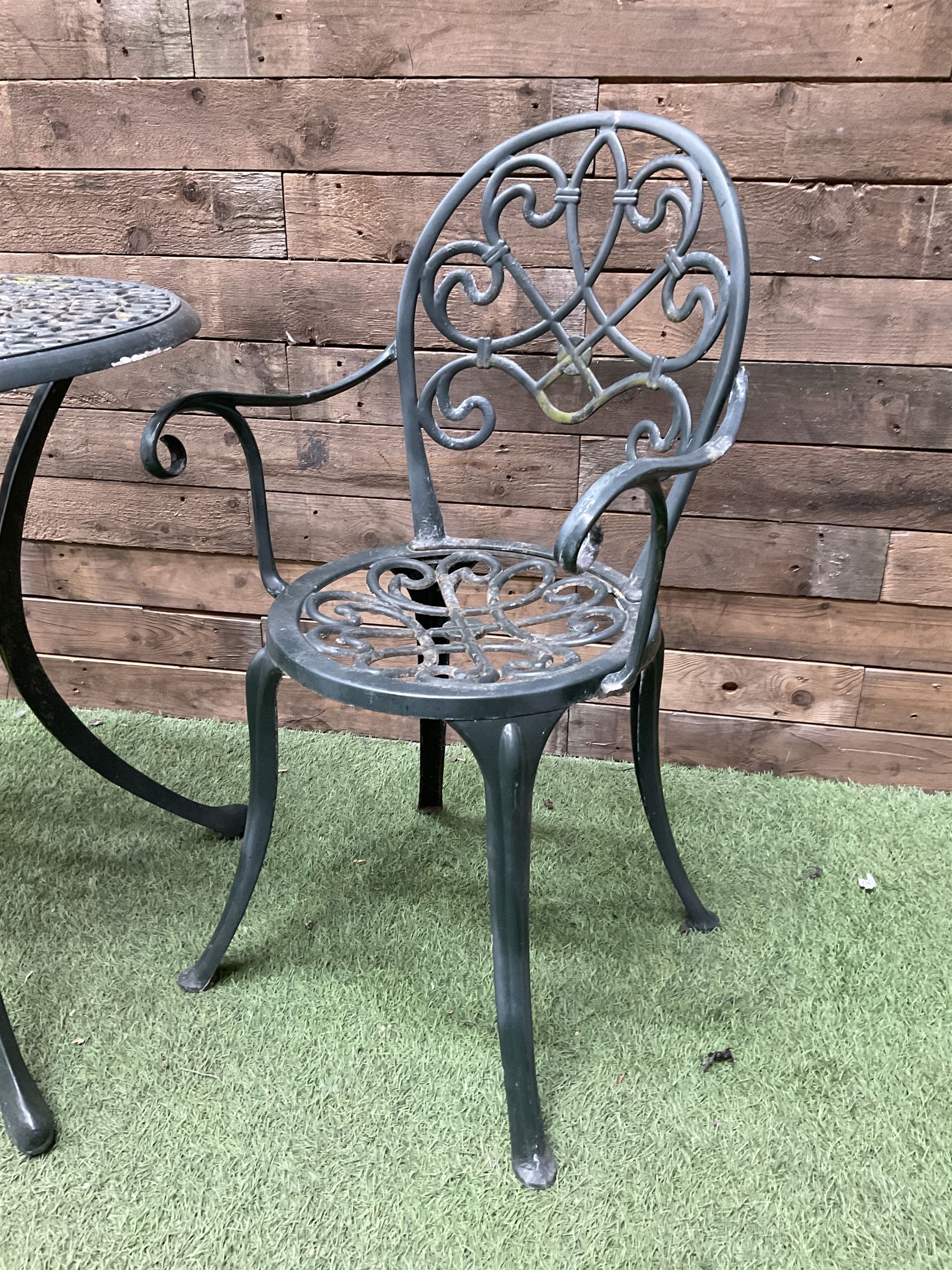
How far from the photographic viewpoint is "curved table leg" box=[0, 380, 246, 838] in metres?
1.37

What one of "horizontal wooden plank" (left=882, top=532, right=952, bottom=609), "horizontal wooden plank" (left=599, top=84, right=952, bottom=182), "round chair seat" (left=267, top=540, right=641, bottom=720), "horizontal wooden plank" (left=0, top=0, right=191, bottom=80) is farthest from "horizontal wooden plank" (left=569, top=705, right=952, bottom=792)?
"horizontal wooden plank" (left=0, top=0, right=191, bottom=80)

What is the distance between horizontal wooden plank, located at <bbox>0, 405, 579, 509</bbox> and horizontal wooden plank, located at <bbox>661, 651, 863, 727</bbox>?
395 millimetres

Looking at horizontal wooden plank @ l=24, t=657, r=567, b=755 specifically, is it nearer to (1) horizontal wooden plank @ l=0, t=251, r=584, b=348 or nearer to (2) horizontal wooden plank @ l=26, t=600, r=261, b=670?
(2) horizontal wooden plank @ l=26, t=600, r=261, b=670

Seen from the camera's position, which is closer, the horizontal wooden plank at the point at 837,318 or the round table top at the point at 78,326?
the round table top at the point at 78,326

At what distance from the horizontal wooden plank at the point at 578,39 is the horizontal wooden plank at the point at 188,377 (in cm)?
43

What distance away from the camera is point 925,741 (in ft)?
5.96

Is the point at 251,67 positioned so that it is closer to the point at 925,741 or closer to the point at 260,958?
the point at 260,958

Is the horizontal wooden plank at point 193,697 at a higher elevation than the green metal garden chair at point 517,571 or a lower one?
lower

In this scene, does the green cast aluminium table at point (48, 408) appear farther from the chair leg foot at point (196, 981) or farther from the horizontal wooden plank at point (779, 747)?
the horizontal wooden plank at point (779, 747)

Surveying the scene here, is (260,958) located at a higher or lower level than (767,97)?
lower

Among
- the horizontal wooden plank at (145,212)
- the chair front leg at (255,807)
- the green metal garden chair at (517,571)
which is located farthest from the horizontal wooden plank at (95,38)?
the chair front leg at (255,807)

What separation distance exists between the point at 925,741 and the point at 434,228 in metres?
1.25

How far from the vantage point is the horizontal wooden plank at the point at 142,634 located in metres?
1.99

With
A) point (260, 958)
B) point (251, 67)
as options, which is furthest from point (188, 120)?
point (260, 958)
